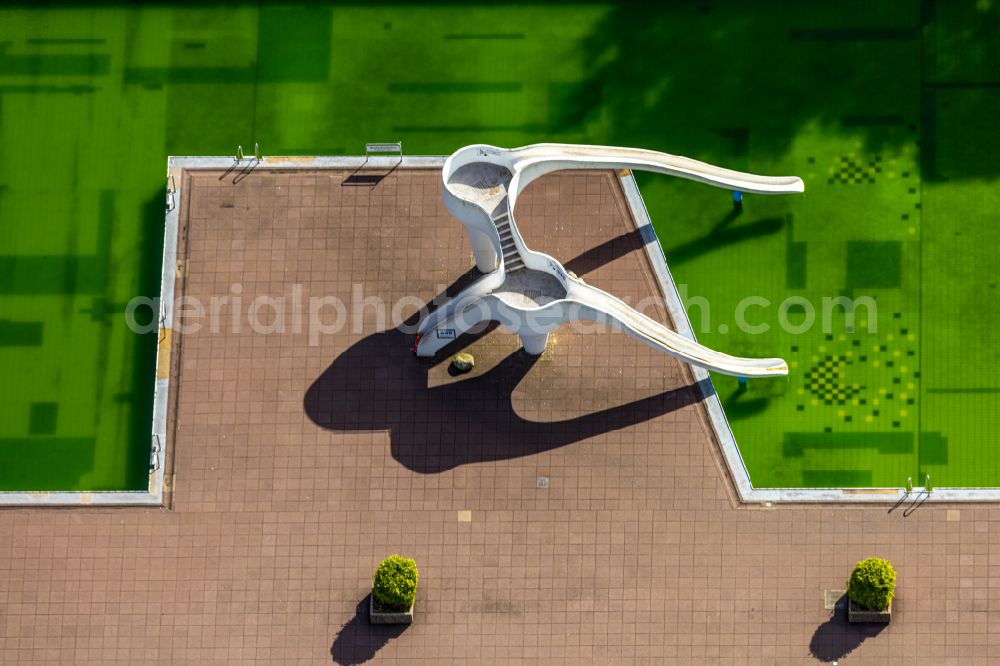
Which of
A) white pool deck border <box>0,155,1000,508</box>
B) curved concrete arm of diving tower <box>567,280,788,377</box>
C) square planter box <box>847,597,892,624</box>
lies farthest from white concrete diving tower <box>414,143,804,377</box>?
square planter box <box>847,597,892,624</box>

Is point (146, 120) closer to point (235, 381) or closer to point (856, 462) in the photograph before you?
point (235, 381)

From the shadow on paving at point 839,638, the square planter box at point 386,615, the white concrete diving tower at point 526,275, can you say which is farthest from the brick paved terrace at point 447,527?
→ the white concrete diving tower at point 526,275

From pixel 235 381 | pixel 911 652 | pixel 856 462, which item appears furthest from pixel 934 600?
pixel 235 381

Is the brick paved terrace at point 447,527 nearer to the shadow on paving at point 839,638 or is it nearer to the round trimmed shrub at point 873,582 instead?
the shadow on paving at point 839,638

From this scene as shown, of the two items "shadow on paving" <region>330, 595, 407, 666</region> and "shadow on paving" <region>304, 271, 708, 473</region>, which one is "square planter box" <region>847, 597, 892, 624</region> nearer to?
"shadow on paving" <region>304, 271, 708, 473</region>

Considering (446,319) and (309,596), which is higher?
(446,319)

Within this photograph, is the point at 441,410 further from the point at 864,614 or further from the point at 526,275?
the point at 864,614
